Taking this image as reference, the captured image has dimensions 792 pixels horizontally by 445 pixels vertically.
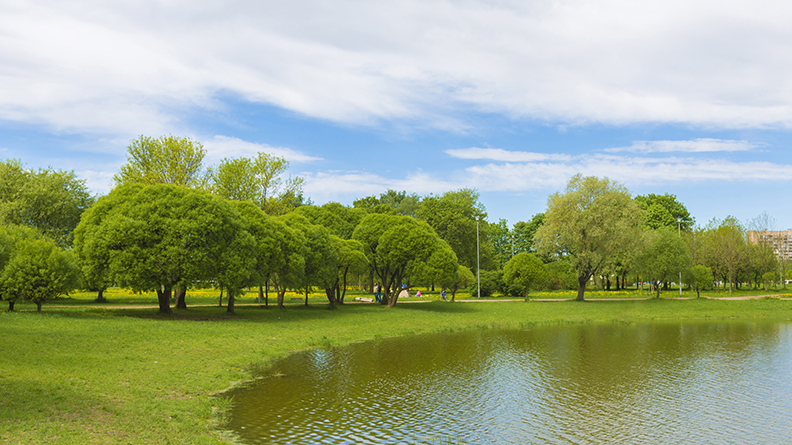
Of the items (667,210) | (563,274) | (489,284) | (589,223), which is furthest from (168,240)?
(667,210)

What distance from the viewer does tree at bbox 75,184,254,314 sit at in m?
28.4

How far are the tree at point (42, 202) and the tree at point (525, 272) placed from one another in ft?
139

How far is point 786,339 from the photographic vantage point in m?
28.6

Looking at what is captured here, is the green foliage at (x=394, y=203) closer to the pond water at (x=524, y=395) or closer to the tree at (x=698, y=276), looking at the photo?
the tree at (x=698, y=276)

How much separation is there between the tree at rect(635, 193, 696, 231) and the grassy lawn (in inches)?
2010

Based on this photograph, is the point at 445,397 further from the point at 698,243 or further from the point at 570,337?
the point at 698,243

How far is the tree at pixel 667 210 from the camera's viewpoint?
294ft

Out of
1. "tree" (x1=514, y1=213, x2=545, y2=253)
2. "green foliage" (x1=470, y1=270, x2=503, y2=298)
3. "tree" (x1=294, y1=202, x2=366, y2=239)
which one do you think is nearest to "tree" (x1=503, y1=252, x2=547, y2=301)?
"green foliage" (x1=470, y1=270, x2=503, y2=298)

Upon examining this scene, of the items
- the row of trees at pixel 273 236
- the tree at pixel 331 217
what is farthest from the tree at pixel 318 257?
the tree at pixel 331 217

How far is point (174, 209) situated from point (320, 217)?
26.9 meters

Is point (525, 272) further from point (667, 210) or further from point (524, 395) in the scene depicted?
point (667, 210)

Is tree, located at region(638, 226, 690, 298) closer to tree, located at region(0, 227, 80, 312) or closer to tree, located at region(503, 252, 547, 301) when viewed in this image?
tree, located at region(503, 252, 547, 301)

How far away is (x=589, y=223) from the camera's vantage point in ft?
173

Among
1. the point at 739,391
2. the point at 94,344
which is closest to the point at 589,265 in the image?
the point at 739,391
